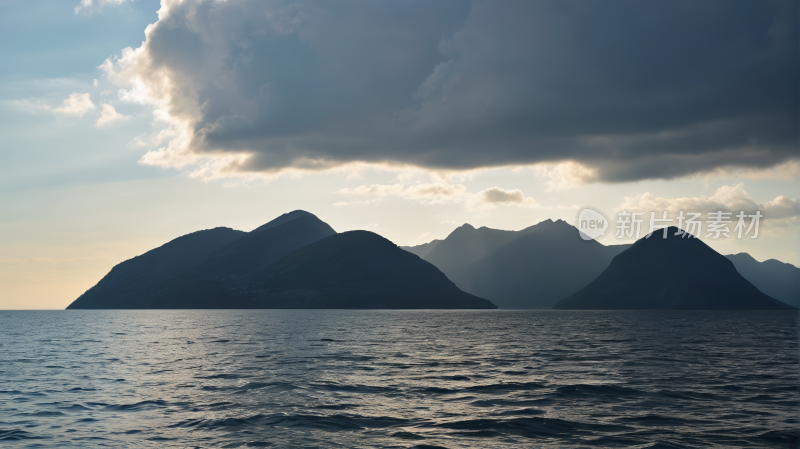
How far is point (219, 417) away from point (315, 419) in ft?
19.1

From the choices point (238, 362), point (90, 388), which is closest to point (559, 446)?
point (90, 388)

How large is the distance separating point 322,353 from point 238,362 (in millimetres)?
13345

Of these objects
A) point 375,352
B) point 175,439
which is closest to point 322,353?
point 375,352

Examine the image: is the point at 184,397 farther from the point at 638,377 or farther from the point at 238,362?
the point at 638,377

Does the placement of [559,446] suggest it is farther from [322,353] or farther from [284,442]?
[322,353]

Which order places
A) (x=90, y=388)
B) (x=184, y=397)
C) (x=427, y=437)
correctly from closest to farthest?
(x=427, y=437)
(x=184, y=397)
(x=90, y=388)

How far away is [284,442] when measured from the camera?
84.5 feet

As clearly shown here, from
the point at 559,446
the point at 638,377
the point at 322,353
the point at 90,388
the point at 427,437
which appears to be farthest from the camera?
the point at 322,353

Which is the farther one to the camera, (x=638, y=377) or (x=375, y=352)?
(x=375, y=352)

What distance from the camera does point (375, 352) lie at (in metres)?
74.6

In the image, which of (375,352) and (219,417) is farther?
(375,352)

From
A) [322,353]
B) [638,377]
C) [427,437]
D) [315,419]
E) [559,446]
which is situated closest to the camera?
[559,446]

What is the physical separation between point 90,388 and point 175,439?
72.7 ft

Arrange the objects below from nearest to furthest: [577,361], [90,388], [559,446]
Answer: [559,446] → [90,388] → [577,361]
